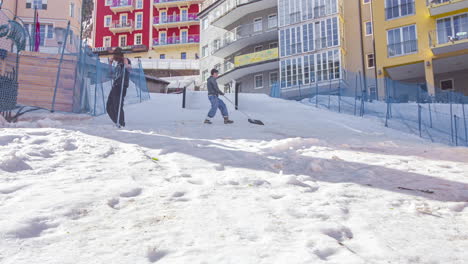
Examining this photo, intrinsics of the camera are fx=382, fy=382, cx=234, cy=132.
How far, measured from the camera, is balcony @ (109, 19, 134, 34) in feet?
177

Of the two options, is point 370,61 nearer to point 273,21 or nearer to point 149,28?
point 273,21

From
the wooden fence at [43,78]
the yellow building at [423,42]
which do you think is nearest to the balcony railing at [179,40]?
the yellow building at [423,42]

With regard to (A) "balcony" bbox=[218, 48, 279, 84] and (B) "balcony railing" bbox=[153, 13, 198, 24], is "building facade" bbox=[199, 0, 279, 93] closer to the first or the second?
(A) "balcony" bbox=[218, 48, 279, 84]

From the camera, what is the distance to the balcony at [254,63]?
104ft

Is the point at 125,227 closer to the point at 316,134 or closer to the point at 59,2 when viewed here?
the point at 316,134

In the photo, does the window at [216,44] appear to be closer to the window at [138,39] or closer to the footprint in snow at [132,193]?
the window at [138,39]

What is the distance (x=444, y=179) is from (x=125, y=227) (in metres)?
3.70

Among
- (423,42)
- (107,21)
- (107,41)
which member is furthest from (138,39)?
(423,42)

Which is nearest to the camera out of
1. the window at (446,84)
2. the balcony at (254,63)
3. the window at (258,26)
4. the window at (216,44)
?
the window at (446,84)

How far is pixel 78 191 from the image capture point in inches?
132

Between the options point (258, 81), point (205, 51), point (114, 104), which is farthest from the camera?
point (205, 51)

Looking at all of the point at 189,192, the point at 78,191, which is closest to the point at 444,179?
the point at 189,192

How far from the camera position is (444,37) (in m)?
24.3

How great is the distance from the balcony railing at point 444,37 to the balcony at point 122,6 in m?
41.4
